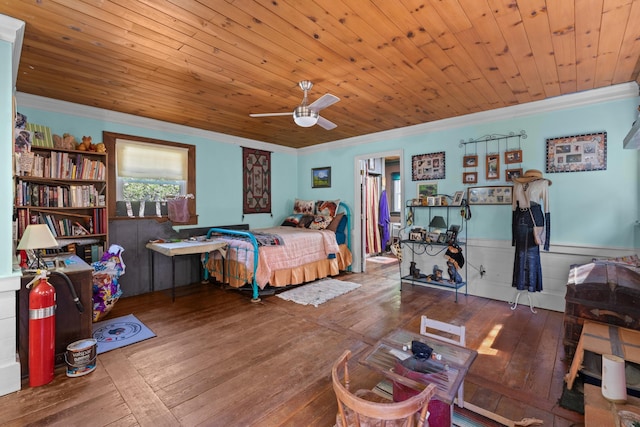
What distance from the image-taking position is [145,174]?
4.39 m

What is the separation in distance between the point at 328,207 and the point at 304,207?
0.67 meters

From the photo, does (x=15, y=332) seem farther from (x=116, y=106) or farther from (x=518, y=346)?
(x=518, y=346)

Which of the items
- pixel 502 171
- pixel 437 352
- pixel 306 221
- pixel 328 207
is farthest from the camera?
pixel 306 221

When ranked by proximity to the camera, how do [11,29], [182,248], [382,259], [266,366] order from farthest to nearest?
1. [382,259]
2. [182,248]
3. [266,366]
4. [11,29]

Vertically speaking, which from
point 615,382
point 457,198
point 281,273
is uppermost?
point 457,198

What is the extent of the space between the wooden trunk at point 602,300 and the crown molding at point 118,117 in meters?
5.10

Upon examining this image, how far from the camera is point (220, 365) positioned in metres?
2.39

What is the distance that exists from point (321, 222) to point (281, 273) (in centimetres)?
141

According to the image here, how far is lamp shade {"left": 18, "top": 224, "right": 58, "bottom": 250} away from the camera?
2203 millimetres

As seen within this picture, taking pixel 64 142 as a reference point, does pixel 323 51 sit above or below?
above

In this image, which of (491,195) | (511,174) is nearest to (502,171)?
(511,174)

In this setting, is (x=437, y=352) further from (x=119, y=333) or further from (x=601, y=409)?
(x=119, y=333)

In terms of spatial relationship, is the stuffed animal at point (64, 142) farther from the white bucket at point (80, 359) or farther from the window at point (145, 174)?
the white bucket at point (80, 359)

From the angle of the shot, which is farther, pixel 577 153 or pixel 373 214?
pixel 373 214
